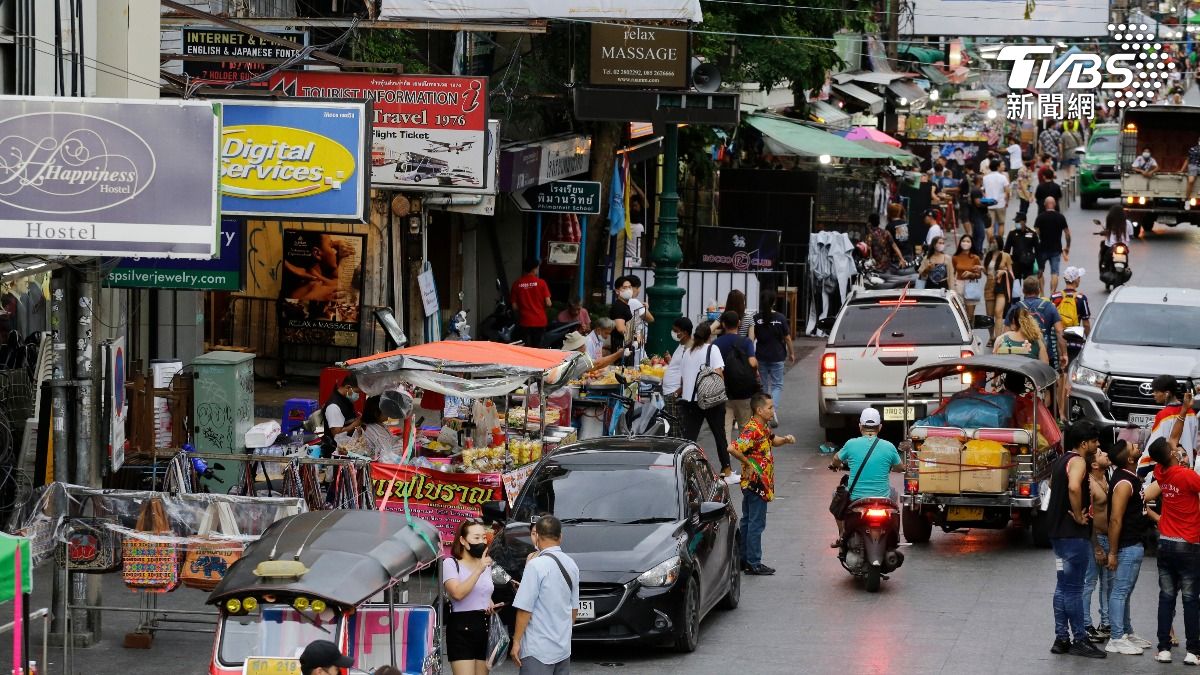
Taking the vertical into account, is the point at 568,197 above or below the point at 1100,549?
above

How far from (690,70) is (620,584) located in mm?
11620

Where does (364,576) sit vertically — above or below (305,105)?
below

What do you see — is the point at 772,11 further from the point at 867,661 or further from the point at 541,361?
the point at 867,661

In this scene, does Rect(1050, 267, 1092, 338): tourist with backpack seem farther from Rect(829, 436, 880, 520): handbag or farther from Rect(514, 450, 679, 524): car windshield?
Rect(514, 450, 679, 524): car windshield

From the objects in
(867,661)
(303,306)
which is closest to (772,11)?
(303,306)

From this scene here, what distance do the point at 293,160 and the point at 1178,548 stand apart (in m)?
7.40

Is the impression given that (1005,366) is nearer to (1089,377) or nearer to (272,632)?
(1089,377)

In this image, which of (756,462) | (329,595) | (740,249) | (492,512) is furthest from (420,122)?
(740,249)

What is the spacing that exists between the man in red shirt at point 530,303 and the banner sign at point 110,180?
13468 millimetres

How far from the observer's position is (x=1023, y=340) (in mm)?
20344

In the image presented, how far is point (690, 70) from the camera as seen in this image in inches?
907

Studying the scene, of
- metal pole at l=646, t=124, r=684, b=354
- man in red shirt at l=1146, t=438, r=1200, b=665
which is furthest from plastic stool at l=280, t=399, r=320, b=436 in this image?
man in red shirt at l=1146, t=438, r=1200, b=665

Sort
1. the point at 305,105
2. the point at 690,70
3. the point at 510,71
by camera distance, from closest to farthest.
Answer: the point at 305,105 → the point at 690,70 → the point at 510,71

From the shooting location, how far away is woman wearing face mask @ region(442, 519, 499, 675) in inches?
428
